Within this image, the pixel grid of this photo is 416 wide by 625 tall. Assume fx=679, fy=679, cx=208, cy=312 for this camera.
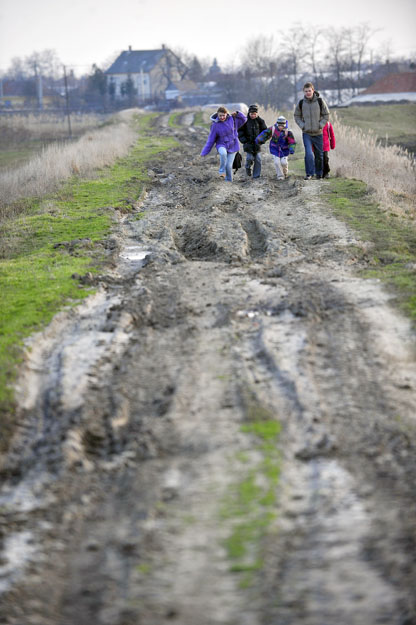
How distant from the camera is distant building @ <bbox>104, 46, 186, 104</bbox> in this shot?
101250 millimetres

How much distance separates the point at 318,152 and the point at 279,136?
0.92 meters

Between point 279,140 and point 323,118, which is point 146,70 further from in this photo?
point 323,118

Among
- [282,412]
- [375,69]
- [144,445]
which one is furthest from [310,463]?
[375,69]

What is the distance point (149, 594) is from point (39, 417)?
214 cm

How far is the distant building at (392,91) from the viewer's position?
66.3 meters

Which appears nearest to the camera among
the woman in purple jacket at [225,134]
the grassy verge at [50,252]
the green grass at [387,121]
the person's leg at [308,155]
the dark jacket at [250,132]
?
the grassy verge at [50,252]

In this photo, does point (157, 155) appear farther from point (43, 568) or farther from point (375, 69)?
point (375, 69)

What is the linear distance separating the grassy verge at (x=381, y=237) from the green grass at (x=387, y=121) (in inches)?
774

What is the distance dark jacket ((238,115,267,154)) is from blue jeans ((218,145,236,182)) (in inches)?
14.8

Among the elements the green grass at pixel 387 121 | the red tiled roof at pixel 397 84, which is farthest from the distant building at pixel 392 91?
the green grass at pixel 387 121

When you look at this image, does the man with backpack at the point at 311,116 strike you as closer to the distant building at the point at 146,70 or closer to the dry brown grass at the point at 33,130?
the dry brown grass at the point at 33,130

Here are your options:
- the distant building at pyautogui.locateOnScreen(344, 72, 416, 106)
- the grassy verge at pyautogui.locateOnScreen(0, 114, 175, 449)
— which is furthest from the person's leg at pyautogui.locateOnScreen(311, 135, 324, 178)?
the distant building at pyautogui.locateOnScreen(344, 72, 416, 106)

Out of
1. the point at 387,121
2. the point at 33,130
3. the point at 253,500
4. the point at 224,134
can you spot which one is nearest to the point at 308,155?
the point at 224,134

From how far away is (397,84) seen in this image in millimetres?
68625
